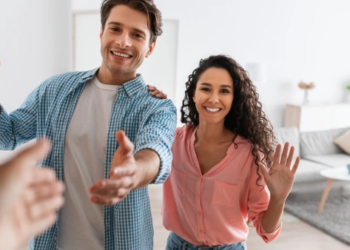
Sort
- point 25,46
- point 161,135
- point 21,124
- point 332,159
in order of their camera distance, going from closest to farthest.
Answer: point 161,135
point 21,124
point 25,46
point 332,159

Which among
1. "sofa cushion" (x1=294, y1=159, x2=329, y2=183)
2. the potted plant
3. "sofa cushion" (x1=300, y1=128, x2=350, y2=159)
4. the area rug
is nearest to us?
the area rug

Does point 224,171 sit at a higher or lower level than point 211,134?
lower

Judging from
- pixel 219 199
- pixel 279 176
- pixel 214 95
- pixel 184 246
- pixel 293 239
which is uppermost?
pixel 214 95

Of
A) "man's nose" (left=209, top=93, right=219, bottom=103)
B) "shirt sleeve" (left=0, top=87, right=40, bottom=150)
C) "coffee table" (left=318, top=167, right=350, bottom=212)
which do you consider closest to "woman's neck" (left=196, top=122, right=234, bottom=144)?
"man's nose" (left=209, top=93, right=219, bottom=103)

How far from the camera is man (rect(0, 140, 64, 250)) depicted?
533 mm

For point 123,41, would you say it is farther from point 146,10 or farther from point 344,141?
point 344,141

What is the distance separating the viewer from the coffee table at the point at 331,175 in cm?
393

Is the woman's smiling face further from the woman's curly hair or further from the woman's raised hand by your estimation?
the woman's raised hand

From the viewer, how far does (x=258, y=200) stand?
4.73 feet

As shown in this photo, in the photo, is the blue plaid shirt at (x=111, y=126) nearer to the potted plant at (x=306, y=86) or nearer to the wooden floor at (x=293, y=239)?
the wooden floor at (x=293, y=239)

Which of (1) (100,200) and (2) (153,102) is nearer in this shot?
(1) (100,200)

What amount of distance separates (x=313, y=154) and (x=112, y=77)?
422cm

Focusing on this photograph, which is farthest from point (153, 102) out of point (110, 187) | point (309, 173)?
point (309, 173)

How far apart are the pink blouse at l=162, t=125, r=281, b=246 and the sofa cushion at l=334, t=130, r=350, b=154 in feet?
13.3
